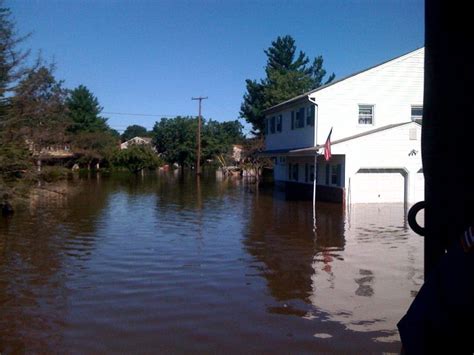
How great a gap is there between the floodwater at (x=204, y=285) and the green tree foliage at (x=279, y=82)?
37386 mm

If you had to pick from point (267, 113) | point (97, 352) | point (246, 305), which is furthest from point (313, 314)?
point (267, 113)

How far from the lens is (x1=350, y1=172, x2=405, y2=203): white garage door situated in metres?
23.7

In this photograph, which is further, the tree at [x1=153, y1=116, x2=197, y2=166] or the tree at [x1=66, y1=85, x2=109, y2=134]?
the tree at [x1=153, y1=116, x2=197, y2=166]

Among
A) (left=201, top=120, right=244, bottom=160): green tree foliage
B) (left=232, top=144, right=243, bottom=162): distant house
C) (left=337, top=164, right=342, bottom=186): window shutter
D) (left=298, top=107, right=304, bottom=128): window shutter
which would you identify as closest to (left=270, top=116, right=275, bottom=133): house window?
(left=298, top=107, right=304, bottom=128): window shutter

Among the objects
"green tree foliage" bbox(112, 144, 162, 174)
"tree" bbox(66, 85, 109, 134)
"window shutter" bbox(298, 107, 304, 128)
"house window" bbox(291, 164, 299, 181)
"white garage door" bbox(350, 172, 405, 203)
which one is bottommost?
"white garage door" bbox(350, 172, 405, 203)

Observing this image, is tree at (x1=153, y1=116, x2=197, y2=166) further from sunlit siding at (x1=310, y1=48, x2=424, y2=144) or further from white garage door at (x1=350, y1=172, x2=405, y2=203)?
white garage door at (x1=350, y1=172, x2=405, y2=203)

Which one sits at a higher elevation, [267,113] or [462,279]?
[267,113]

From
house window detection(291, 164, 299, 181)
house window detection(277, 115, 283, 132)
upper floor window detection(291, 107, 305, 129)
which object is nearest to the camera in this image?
upper floor window detection(291, 107, 305, 129)

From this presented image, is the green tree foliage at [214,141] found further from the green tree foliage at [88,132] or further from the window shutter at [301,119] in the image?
the window shutter at [301,119]

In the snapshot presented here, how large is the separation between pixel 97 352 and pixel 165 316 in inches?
56.2

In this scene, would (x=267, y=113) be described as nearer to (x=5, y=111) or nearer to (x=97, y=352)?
(x=5, y=111)

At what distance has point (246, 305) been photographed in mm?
7586

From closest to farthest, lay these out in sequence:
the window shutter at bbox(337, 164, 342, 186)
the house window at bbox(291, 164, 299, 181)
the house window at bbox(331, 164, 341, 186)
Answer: the window shutter at bbox(337, 164, 342, 186), the house window at bbox(331, 164, 341, 186), the house window at bbox(291, 164, 299, 181)

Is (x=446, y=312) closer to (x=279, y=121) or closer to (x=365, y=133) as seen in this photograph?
(x=365, y=133)
